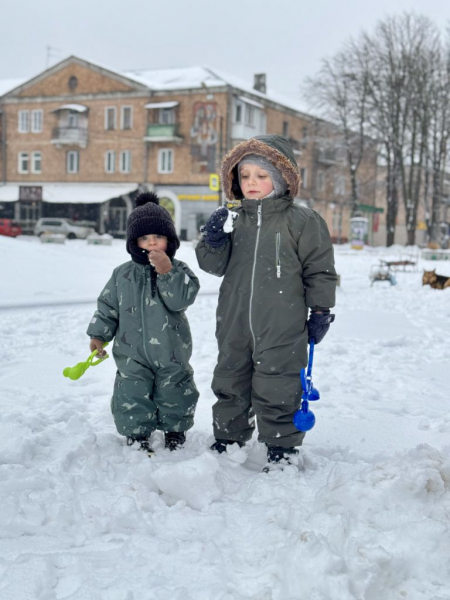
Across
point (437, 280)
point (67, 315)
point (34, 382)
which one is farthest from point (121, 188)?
point (34, 382)

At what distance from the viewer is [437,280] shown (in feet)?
43.2

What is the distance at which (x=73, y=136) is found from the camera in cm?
3609

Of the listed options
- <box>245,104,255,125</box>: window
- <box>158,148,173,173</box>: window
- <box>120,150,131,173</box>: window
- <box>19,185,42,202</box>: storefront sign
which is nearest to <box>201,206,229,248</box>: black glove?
<box>158,148,173,173</box>: window

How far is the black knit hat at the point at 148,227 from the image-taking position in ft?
10.5

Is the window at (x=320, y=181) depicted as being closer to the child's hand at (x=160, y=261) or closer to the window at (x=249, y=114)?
the window at (x=249, y=114)

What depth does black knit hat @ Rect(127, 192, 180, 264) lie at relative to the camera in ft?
10.5

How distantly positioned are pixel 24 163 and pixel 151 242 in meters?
37.9

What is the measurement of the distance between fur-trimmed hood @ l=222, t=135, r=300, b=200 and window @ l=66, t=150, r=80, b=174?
1391 inches

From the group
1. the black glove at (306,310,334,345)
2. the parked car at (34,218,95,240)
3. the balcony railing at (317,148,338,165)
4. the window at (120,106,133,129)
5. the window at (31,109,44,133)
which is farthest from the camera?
the balcony railing at (317,148,338,165)

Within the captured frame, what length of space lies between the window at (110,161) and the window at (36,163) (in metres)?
4.76

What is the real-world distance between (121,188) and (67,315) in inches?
1109

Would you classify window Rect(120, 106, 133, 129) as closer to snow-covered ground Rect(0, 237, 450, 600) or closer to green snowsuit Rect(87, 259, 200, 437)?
snow-covered ground Rect(0, 237, 450, 600)

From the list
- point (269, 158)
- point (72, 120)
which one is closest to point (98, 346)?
point (269, 158)

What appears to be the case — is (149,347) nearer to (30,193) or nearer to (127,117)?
(127,117)
